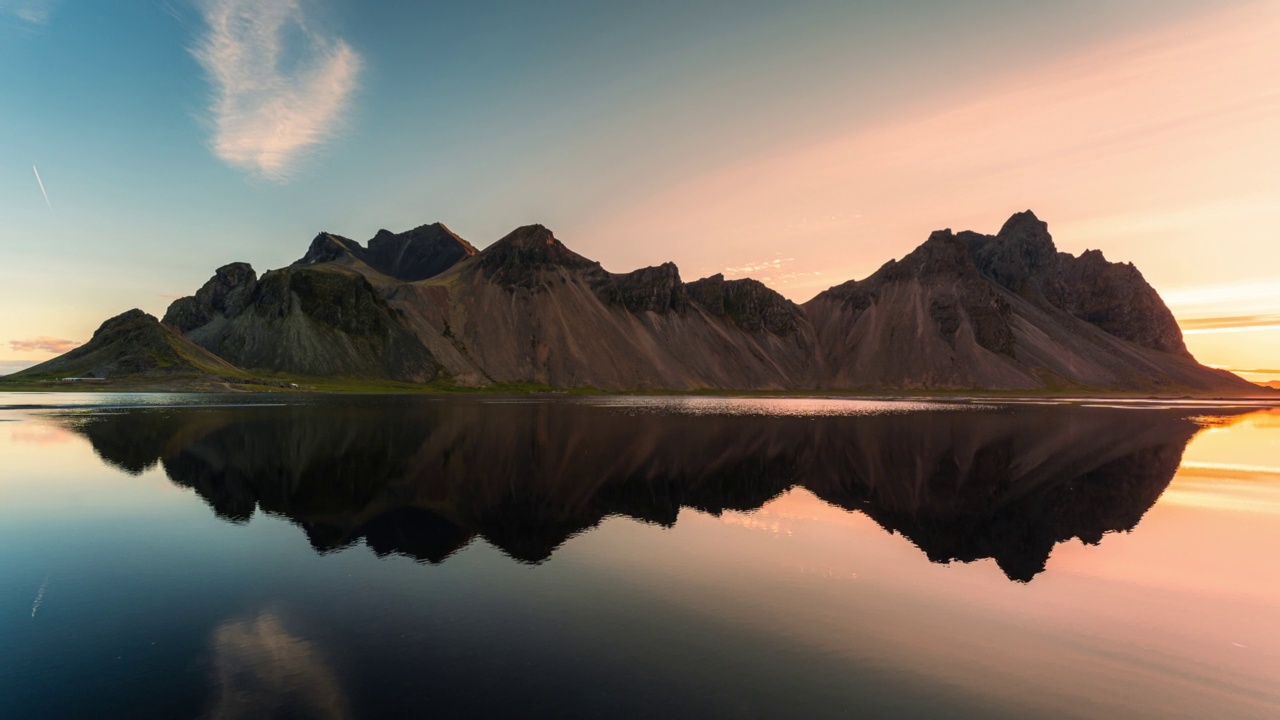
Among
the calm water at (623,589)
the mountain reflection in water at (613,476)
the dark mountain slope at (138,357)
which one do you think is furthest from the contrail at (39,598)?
the dark mountain slope at (138,357)

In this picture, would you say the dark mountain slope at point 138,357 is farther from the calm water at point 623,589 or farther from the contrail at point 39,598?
the contrail at point 39,598

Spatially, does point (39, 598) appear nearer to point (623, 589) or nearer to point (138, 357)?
point (623, 589)

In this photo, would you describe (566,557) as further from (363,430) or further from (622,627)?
(363,430)

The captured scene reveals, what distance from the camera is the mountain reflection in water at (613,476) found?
2719 cm

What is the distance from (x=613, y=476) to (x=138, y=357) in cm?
20903

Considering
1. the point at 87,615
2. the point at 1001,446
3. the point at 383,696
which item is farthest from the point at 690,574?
the point at 1001,446

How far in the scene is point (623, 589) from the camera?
63.5ft

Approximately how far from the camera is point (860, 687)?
13.0 meters

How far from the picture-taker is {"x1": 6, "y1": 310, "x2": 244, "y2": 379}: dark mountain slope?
7013 inches

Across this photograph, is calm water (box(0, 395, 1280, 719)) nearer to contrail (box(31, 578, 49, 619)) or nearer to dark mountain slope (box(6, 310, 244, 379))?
contrail (box(31, 578, 49, 619))

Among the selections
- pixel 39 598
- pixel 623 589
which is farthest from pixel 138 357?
pixel 623 589

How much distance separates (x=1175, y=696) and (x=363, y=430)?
220 ft

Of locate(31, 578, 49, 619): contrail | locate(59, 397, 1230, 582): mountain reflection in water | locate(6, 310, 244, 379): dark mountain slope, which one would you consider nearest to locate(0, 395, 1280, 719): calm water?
locate(31, 578, 49, 619): contrail

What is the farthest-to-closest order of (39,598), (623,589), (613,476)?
(613,476) → (623,589) → (39,598)
